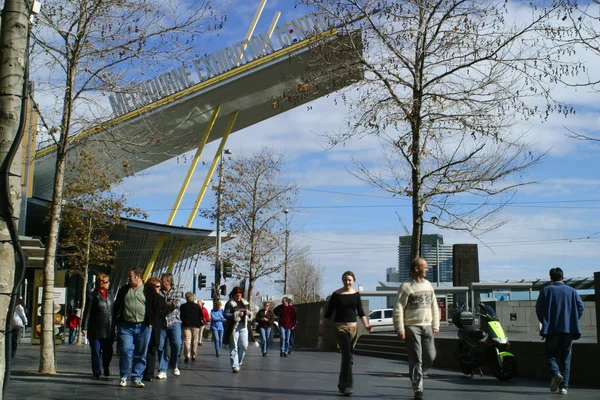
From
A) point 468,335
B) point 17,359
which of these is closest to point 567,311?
point 468,335

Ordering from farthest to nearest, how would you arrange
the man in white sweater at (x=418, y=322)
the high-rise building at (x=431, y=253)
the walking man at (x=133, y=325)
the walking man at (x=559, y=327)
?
the high-rise building at (x=431, y=253) < the walking man at (x=133, y=325) < the walking man at (x=559, y=327) < the man in white sweater at (x=418, y=322)

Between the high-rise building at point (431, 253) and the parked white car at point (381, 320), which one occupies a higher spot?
the high-rise building at point (431, 253)

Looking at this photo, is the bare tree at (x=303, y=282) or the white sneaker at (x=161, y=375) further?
the bare tree at (x=303, y=282)

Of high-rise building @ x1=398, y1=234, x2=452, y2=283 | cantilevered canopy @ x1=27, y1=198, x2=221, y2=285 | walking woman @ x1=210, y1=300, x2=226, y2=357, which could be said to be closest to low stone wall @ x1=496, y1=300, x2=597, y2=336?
high-rise building @ x1=398, y1=234, x2=452, y2=283

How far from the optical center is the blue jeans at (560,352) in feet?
32.9

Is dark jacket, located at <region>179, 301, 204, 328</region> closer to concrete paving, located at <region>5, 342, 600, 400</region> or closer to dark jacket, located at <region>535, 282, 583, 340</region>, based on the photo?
concrete paving, located at <region>5, 342, 600, 400</region>

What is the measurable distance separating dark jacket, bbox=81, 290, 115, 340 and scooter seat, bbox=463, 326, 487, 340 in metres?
5.73

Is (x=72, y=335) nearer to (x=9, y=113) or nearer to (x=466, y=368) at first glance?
(x=466, y=368)

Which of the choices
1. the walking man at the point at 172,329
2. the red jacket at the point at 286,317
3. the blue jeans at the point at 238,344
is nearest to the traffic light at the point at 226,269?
the red jacket at the point at 286,317

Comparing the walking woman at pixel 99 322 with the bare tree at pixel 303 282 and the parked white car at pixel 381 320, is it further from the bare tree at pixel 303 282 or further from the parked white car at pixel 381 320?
the bare tree at pixel 303 282

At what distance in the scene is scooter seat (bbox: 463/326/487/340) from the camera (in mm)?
12633

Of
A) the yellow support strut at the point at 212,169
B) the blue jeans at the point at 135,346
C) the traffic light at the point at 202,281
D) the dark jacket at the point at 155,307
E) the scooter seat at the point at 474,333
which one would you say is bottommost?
the blue jeans at the point at 135,346

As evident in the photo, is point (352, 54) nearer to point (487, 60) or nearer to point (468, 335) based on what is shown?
point (487, 60)

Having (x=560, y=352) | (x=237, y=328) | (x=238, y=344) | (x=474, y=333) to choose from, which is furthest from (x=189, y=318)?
(x=560, y=352)
